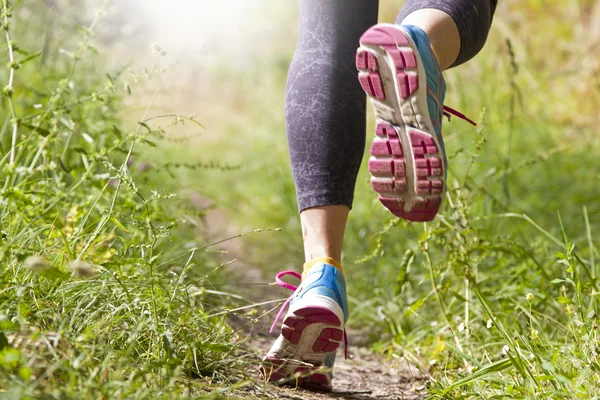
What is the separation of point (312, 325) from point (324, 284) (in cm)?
8

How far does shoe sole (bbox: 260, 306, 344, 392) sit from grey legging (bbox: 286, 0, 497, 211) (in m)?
0.23

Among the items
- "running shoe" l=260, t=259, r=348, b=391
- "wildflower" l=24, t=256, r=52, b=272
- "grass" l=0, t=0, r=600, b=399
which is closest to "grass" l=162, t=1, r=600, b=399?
"grass" l=0, t=0, r=600, b=399

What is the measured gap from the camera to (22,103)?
7.64 ft

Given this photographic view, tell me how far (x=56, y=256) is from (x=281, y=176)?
84.5 inches

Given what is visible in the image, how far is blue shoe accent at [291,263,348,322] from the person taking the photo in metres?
1.29

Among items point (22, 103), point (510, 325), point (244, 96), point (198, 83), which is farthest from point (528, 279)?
point (198, 83)

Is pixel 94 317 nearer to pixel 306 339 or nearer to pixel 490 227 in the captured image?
pixel 306 339

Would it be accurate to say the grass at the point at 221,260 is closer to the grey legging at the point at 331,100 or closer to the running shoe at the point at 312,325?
the running shoe at the point at 312,325

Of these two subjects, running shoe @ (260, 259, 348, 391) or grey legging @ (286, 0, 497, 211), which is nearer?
running shoe @ (260, 259, 348, 391)

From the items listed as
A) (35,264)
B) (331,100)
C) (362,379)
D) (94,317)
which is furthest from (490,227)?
(35,264)

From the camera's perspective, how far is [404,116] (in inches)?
46.9

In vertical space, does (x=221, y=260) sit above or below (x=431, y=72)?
below

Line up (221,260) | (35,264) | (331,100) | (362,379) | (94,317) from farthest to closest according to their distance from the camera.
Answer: (221,260), (362,379), (331,100), (94,317), (35,264)

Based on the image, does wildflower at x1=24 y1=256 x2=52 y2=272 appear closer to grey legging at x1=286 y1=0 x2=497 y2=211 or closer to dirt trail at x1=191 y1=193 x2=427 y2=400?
dirt trail at x1=191 y1=193 x2=427 y2=400
